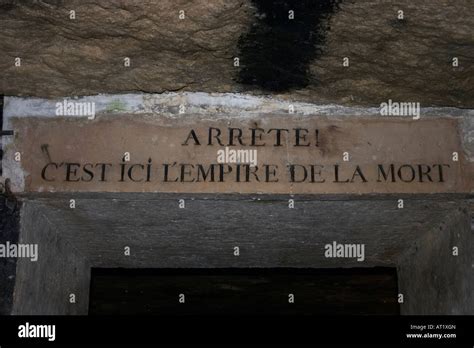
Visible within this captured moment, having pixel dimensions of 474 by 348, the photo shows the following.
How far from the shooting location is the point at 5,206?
6.24ft

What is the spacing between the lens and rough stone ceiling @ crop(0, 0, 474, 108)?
1.49m

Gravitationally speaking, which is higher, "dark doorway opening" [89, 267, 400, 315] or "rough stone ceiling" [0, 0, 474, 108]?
"rough stone ceiling" [0, 0, 474, 108]

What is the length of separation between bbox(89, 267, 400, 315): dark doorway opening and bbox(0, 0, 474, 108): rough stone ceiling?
1240 millimetres

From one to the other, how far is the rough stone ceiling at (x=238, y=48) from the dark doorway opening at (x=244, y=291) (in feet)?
4.07

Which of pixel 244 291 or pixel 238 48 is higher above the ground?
pixel 238 48

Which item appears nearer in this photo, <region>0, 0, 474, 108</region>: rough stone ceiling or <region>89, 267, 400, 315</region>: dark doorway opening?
<region>0, 0, 474, 108</region>: rough stone ceiling

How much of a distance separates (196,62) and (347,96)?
20.3 inches

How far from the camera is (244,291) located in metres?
3.47

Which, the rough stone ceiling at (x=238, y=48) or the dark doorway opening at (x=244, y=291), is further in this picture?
the dark doorway opening at (x=244, y=291)

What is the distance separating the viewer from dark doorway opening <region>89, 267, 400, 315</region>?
9.90 feet

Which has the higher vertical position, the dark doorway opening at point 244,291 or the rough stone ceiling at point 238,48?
the rough stone ceiling at point 238,48

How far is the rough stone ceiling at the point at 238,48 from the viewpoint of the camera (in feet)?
4.89

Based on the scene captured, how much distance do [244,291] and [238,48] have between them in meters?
2.08

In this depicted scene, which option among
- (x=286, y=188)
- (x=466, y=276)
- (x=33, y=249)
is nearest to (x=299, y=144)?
(x=286, y=188)
